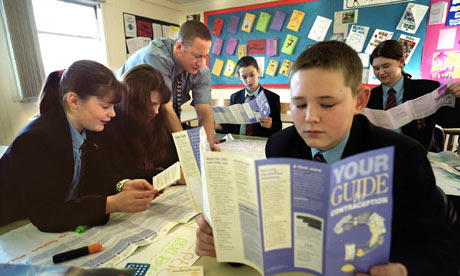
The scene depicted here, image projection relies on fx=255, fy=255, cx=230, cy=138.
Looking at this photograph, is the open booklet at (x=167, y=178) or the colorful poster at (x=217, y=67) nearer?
the open booklet at (x=167, y=178)

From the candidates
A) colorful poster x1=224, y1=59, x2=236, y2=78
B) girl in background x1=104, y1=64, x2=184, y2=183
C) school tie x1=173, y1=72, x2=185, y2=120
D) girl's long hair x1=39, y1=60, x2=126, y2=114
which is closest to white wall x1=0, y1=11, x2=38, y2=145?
school tie x1=173, y1=72, x2=185, y2=120

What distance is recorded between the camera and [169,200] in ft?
3.41

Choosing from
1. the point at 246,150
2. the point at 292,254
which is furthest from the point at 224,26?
the point at 292,254

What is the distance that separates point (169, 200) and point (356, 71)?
81cm

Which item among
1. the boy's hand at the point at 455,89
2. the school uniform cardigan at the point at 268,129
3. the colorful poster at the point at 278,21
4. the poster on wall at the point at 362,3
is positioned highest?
the poster on wall at the point at 362,3

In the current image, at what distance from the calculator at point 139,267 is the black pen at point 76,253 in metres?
0.11

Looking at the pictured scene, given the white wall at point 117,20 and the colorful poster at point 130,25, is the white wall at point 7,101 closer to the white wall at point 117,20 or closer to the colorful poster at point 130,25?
the white wall at point 117,20

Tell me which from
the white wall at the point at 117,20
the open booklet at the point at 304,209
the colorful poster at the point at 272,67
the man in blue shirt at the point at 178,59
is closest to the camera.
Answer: the open booklet at the point at 304,209

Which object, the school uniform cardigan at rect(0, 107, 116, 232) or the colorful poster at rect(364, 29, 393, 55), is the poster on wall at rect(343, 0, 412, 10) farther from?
the school uniform cardigan at rect(0, 107, 116, 232)

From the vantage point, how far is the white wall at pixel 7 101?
2264 mm

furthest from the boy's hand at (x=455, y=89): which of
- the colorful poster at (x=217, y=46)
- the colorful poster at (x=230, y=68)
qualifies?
the colorful poster at (x=217, y=46)

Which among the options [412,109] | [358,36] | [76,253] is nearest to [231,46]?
[358,36]

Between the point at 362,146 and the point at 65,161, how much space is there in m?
0.97

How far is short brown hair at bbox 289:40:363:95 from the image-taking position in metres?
0.66
